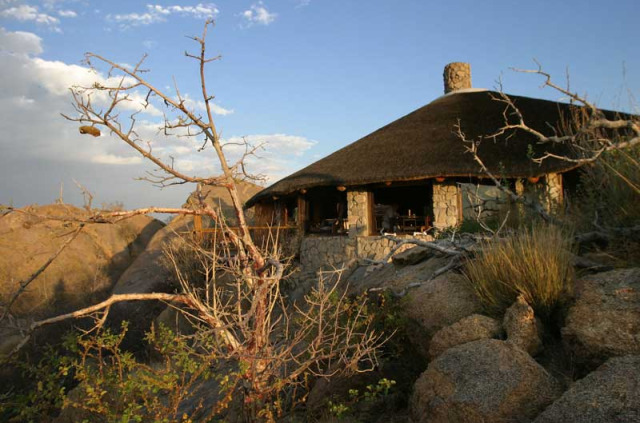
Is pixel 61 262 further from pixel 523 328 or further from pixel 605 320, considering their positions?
pixel 605 320

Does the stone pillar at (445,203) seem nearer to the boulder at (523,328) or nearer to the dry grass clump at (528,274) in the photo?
the dry grass clump at (528,274)

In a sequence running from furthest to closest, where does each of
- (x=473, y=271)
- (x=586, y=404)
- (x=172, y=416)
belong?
(x=473, y=271)
(x=172, y=416)
(x=586, y=404)

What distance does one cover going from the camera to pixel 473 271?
4.20 meters

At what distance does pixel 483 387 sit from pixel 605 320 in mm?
991

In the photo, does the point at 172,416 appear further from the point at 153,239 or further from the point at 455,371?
the point at 153,239

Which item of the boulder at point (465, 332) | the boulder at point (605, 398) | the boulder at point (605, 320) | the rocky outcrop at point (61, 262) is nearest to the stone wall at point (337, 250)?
the rocky outcrop at point (61, 262)

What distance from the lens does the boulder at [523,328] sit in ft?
10.8

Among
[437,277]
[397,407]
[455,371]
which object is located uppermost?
[437,277]

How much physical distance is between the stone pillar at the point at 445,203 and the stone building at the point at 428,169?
2 cm

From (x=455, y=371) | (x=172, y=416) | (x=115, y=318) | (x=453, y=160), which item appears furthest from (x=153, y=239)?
(x=455, y=371)

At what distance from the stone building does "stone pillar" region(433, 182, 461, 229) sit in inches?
1.0

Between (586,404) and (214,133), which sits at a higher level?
(214,133)

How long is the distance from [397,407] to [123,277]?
1537cm

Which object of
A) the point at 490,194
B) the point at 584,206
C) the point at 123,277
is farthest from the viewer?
the point at 123,277
